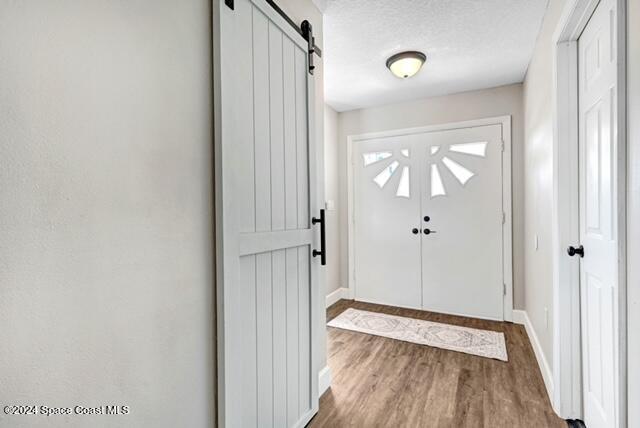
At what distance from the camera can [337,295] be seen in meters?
4.02

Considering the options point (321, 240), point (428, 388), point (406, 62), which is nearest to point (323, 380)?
point (428, 388)

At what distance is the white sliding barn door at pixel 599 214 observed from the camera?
1.27m

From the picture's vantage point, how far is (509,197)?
3256mm

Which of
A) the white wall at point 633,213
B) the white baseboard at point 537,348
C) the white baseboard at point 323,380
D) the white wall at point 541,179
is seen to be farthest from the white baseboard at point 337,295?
the white wall at point 633,213

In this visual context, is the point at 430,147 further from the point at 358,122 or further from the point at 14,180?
the point at 14,180

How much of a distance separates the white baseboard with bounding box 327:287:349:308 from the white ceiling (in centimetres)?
234

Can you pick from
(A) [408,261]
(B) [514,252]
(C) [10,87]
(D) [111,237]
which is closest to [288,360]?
(D) [111,237]

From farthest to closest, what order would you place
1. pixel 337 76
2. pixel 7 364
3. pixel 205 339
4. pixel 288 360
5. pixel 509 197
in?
pixel 509 197, pixel 337 76, pixel 288 360, pixel 205 339, pixel 7 364

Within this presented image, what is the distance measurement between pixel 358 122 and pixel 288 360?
122 inches

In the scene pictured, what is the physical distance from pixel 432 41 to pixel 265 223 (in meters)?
1.99

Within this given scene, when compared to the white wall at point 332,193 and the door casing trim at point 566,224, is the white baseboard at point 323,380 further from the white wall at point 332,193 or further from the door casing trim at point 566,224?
the white wall at point 332,193

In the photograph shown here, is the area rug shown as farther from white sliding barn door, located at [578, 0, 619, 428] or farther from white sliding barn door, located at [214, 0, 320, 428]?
white sliding barn door, located at [214, 0, 320, 428]

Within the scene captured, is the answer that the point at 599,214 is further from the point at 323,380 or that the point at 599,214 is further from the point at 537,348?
the point at 323,380

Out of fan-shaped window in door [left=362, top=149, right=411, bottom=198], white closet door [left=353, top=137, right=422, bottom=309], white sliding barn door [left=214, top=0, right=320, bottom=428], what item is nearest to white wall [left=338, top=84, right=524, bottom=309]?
white closet door [left=353, top=137, right=422, bottom=309]
